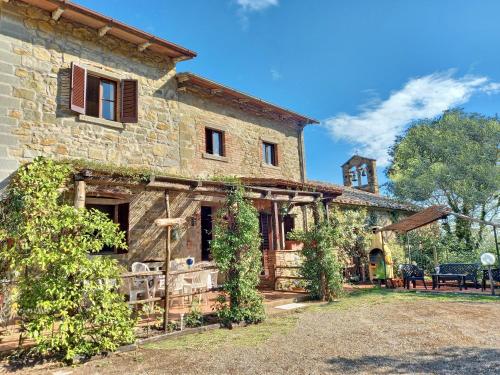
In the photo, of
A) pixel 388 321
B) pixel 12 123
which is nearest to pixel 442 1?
pixel 388 321

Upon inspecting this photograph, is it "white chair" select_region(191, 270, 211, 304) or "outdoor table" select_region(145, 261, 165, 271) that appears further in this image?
"outdoor table" select_region(145, 261, 165, 271)

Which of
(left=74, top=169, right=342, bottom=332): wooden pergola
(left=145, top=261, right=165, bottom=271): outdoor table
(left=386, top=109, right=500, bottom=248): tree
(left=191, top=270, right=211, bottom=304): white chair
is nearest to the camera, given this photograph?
(left=74, top=169, right=342, bottom=332): wooden pergola

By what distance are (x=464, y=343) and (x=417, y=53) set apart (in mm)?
12236

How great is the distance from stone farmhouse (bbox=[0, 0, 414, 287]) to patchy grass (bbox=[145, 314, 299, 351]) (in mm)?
2956

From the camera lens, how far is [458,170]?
18.6 metres

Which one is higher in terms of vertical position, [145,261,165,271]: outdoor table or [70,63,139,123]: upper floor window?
[70,63,139,123]: upper floor window

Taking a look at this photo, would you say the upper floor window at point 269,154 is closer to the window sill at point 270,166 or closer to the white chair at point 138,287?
the window sill at point 270,166

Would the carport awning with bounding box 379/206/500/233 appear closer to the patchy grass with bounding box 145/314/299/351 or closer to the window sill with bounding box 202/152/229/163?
the window sill with bounding box 202/152/229/163

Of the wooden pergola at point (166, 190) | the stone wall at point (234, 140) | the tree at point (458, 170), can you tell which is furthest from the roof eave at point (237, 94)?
the tree at point (458, 170)

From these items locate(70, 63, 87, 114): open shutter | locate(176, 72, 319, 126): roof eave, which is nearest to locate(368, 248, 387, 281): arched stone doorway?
locate(176, 72, 319, 126): roof eave

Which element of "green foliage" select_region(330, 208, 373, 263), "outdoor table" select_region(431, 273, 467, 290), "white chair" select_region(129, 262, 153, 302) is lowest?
"outdoor table" select_region(431, 273, 467, 290)

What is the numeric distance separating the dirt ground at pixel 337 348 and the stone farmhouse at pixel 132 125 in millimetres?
3109

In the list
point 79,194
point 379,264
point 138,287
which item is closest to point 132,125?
point 79,194

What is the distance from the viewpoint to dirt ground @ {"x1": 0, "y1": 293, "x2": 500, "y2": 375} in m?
4.58
